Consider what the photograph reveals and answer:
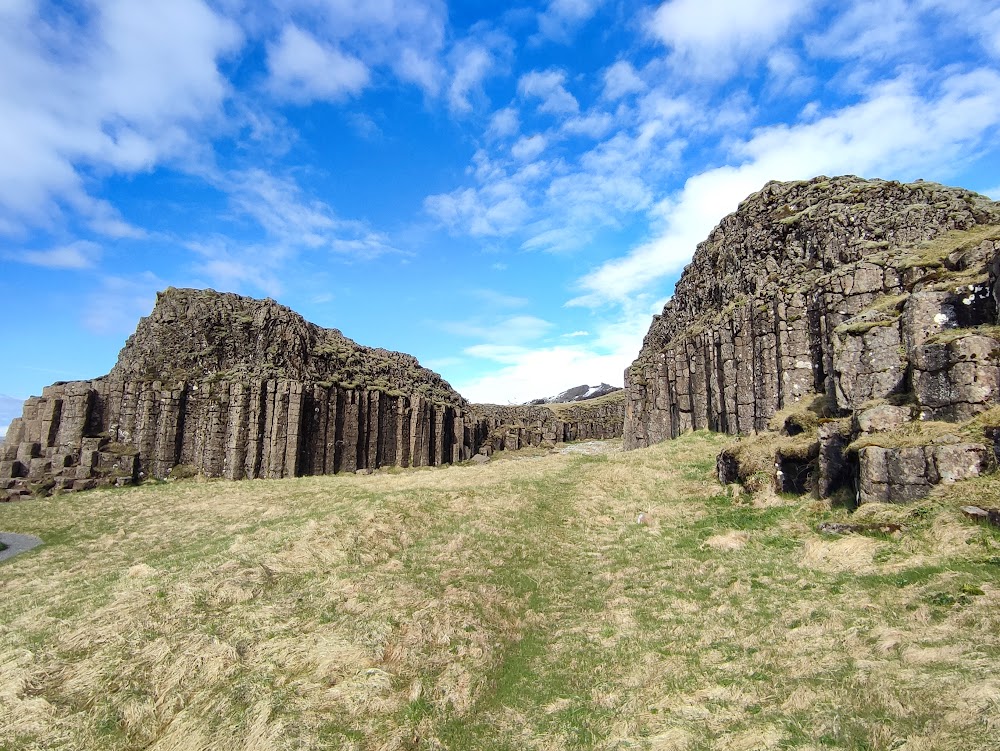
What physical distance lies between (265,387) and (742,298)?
121 feet

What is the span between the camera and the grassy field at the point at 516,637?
312 inches

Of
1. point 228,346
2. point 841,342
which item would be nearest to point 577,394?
point 228,346

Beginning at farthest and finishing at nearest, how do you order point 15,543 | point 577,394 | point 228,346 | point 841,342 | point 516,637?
point 577,394 → point 228,346 → point 15,543 → point 841,342 → point 516,637

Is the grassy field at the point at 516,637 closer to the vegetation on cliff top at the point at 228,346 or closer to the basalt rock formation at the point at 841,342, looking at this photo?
the basalt rock formation at the point at 841,342

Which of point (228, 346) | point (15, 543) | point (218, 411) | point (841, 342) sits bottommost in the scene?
point (15, 543)

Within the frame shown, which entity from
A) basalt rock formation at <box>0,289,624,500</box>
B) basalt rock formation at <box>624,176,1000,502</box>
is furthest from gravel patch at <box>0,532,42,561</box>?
basalt rock formation at <box>624,176,1000,502</box>

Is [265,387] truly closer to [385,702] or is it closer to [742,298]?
[385,702]

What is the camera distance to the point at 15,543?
2133 centimetres

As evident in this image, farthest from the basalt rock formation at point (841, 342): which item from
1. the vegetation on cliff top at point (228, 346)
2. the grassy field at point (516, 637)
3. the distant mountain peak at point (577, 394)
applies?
the distant mountain peak at point (577, 394)

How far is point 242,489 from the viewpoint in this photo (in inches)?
1221

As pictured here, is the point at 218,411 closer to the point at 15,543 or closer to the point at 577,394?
the point at 15,543

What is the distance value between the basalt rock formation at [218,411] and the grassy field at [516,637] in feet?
61.9

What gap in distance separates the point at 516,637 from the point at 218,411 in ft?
108

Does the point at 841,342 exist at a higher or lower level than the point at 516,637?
higher
